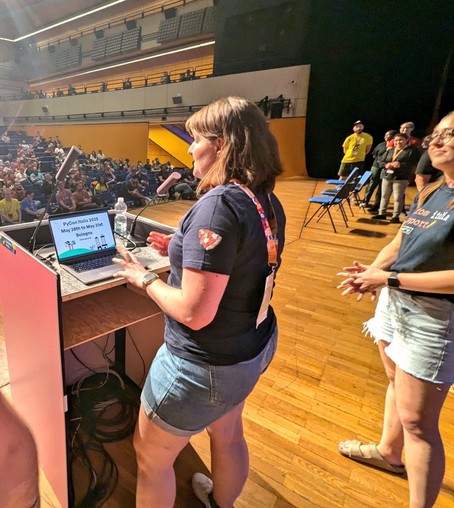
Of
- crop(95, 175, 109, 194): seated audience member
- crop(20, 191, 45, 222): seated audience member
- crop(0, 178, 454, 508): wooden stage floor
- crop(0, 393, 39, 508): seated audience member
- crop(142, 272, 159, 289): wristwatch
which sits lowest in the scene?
crop(0, 178, 454, 508): wooden stage floor

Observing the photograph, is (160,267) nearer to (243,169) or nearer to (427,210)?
(243,169)

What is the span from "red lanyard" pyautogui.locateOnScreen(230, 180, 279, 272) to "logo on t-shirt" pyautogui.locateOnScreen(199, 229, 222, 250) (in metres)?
0.12

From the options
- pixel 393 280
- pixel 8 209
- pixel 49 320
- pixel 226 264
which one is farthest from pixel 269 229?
pixel 8 209

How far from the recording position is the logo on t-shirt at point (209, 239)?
0.61 m

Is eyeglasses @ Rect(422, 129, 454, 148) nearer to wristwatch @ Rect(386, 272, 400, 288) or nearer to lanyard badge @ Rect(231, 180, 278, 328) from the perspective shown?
wristwatch @ Rect(386, 272, 400, 288)

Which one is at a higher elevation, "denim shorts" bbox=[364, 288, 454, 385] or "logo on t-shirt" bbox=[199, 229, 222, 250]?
"logo on t-shirt" bbox=[199, 229, 222, 250]

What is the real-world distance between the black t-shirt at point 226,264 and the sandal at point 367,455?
949mm

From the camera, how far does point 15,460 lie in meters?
0.38

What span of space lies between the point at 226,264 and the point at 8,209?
4.92m

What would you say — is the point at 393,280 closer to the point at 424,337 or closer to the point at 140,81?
the point at 424,337

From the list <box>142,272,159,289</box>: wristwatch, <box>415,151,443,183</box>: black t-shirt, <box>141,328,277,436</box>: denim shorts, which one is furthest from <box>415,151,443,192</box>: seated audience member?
<box>142,272,159,289</box>: wristwatch

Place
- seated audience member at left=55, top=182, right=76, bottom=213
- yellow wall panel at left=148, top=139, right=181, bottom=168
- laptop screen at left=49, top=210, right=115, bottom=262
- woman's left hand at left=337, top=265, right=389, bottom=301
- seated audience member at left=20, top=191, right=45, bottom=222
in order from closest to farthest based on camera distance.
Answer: woman's left hand at left=337, top=265, right=389, bottom=301
laptop screen at left=49, top=210, right=115, bottom=262
seated audience member at left=20, top=191, right=45, bottom=222
seated audience member at left=55, top=182, right=76, bottom=213
yellow wall panel at left=148, top=139, right=181, bottom=168

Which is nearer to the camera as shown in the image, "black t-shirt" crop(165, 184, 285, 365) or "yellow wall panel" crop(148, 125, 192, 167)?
"black t-shirt" crop(165, 184, 285, 365)

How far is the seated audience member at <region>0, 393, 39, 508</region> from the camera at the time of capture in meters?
0.37
